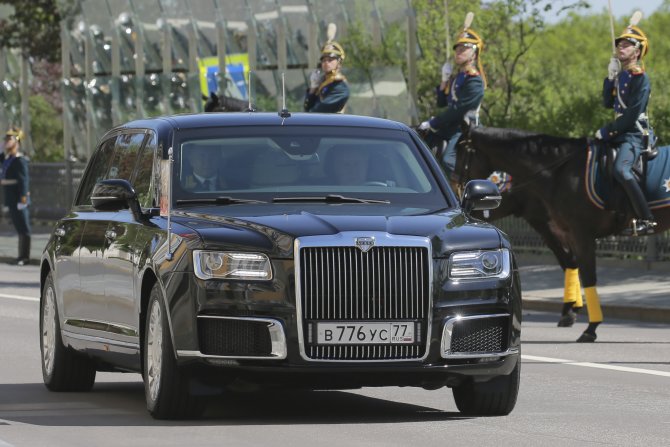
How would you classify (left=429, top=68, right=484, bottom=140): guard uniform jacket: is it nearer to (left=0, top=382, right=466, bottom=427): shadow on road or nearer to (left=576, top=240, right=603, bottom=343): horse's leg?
(left=576, top=240, right=603, bottom=343): horse's leg

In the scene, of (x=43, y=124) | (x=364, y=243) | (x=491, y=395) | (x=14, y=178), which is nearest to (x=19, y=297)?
(x=14, y=178)

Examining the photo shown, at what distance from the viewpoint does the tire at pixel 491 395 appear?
11.5 metres

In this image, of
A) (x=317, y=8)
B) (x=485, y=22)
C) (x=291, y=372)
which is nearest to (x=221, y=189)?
(x=291, y=372)

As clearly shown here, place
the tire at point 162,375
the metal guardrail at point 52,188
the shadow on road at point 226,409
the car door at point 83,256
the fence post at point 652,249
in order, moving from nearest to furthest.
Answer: the tire at point 162,375 < the shadow on road at point 226,409 < the car door at point 83,256 < the fence post at point 652,249 < the metal guardrail at point 52,188

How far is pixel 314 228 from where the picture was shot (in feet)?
35.5

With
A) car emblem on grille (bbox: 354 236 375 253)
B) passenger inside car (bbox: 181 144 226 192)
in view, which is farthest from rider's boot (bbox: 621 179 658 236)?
car emblem on grille (bbox: 354 236 375 253)

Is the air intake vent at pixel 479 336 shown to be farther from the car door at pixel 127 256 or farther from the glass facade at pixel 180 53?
the glass facade at pixel 180 53

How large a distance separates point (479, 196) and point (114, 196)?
216cm

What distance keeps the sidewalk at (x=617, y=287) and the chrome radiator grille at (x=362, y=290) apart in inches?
440

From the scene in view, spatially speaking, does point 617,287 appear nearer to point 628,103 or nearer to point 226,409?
point 628,103

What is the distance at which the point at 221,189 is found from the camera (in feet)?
39.1

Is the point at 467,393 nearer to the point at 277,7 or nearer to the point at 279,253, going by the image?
the point at 279,253

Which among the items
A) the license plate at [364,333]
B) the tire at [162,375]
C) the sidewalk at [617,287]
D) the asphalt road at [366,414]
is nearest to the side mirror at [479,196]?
the asphalt road at [366,414]

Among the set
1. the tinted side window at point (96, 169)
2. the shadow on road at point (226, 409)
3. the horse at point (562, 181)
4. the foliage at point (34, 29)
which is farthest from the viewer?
the foliage at point (34, 29)
